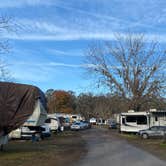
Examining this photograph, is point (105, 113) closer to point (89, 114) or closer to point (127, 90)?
point (89, 114)

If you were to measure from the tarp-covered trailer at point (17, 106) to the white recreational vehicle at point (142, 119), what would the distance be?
3271 centimetres

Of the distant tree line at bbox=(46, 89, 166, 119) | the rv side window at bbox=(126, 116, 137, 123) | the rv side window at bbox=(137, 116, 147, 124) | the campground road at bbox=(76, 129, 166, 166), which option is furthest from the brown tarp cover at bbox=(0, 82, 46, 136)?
the distant tree line at bbox=(46, 89, 166, 119)

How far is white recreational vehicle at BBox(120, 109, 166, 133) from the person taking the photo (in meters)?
53.4

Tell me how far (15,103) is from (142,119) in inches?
1359

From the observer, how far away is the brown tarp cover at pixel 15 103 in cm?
2061

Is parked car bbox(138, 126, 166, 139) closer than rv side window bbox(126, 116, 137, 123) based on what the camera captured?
Yes

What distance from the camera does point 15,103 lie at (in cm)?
2123

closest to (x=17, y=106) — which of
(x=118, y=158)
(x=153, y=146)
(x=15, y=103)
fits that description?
(x=15, y=103)

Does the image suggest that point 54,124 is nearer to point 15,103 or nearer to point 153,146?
point 153,146

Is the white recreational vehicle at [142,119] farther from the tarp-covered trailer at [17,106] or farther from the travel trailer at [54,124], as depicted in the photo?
the tarp-covered trailer at [17,106]

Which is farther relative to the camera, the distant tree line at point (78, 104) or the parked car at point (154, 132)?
the distant tree line at point (78, 104)

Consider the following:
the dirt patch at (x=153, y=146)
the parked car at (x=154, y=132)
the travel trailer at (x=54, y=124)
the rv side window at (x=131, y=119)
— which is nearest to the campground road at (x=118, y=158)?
the dirt patch at (x=153, y=146)

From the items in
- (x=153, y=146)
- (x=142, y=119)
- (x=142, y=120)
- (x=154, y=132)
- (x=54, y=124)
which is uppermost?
(x=142, y=119)

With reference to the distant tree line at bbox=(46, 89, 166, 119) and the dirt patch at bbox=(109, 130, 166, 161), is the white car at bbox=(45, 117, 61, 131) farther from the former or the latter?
the distant tree line at bbox=(46, 89, 166, 119)
